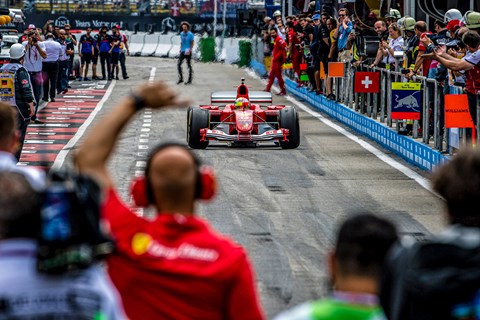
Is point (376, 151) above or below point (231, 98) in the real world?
below

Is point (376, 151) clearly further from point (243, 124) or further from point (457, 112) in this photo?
point (457, 112)

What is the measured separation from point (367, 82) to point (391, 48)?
1.17 meters

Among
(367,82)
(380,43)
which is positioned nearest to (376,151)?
(367,82)

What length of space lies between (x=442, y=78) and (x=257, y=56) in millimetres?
31319

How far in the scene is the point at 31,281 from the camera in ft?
12.4

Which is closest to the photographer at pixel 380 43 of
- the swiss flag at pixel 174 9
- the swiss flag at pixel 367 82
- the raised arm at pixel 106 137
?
the swiss flag at pixel 367 82

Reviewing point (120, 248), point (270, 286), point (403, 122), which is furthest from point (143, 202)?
point (403, 122)

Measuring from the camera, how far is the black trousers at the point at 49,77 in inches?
1198

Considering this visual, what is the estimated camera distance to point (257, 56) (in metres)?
48.7

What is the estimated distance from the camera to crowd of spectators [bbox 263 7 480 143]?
602 inches

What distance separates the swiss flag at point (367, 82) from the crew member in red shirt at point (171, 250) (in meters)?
18.0

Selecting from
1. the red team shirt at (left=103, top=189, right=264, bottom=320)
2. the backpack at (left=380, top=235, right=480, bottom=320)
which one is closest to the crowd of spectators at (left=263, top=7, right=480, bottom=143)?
the backpack at (left=380, top=235, right=480, bottom=320)

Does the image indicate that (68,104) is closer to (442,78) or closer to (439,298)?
(442,78)

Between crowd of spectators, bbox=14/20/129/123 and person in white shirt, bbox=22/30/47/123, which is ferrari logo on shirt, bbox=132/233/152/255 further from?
person in white shirt, bbox=22/30/47/123
